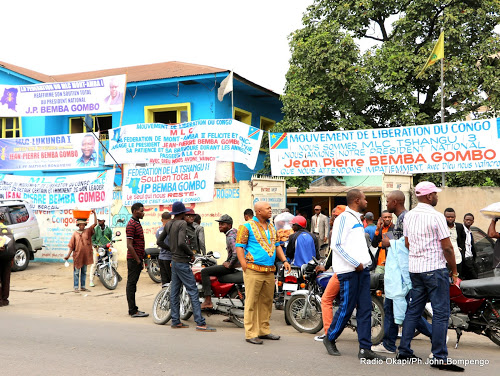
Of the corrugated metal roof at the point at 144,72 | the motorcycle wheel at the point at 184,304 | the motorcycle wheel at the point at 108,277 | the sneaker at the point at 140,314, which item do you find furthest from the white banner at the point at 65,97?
the motorcycle wheel at the point at 184,304

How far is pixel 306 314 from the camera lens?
7672 millimetres

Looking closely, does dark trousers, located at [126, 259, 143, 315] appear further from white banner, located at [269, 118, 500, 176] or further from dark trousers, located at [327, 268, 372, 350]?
white banner, located at [269, 118, 500, 176]

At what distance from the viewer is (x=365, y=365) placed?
5641mm

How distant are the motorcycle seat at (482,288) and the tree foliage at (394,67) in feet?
31.2

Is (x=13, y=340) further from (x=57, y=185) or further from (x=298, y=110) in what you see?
(x=298, y=110)

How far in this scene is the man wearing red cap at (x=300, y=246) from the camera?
8414 millimetres

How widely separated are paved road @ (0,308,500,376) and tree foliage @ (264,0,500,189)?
908 centimetres

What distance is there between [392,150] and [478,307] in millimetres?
7271

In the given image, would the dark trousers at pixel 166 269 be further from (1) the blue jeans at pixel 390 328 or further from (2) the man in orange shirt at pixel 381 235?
(1) the blue jeans at pixel 390 328

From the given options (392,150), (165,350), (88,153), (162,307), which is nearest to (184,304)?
(162,307)

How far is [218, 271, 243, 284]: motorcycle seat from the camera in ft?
26.1

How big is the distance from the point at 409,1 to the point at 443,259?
1355 cm

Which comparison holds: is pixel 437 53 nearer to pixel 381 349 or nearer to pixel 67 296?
pixel 381 349

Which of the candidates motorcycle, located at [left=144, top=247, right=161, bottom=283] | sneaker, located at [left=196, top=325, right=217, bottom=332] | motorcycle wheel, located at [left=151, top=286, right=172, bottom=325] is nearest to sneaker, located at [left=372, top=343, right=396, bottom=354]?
sneaker, located at [left=196, top=325, right=217, bottom=332]
